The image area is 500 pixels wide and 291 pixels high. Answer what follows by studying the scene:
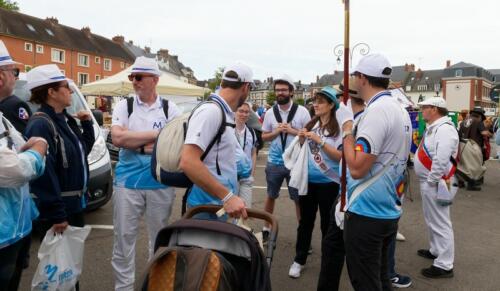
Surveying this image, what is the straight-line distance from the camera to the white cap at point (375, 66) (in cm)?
269

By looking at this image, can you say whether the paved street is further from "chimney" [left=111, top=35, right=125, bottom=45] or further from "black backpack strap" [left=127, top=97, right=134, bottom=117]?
"chimney" [left=111, top=35, right=125, bottom=45]

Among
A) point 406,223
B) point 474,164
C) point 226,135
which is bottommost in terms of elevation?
point 406,223

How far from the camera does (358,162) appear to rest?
2.53m

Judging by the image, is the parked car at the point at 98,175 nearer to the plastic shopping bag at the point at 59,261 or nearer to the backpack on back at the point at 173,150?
the plastic shopping bag at the point at 59,261

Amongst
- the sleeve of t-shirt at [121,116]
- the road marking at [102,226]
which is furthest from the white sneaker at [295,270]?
the road marking at [102,226]

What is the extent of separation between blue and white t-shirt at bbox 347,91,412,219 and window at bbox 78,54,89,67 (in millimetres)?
56902

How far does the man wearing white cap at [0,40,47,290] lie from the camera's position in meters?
2.07

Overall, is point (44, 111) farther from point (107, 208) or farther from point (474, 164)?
point (474, 164)

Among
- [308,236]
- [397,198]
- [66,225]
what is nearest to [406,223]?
[308,236]

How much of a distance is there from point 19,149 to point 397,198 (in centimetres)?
242

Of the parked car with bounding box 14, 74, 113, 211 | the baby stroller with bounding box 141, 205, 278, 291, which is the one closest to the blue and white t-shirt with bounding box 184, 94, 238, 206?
the baby stroller with bounding box 141, 205, 278, 291

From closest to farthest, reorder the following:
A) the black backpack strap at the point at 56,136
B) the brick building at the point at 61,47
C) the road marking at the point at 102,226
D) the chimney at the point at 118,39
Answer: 1. the black backpack strap at the point at 56,136
2. the road marking at the point at 102,226
3. the brick building at the point at 61,47
4. the chimney at the point at 118,39

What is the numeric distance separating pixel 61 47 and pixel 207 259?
55055 millimetres

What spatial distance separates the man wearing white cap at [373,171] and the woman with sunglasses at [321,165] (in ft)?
3.91
